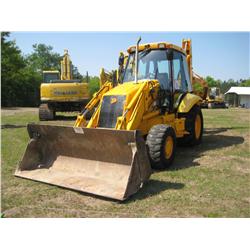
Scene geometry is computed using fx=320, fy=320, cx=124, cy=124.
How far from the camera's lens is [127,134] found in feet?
15.5

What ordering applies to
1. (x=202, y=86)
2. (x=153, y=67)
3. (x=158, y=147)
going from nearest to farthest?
(x=158, y=147)
(x=153, y=67)
(x=202, y=86)

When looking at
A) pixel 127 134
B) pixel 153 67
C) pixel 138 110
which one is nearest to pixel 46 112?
pixel 153 67

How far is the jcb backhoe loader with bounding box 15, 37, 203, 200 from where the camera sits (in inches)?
189

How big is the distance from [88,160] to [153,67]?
9.17ft

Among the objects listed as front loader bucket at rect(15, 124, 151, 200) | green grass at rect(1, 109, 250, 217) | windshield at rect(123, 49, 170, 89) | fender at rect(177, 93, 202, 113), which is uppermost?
windshield at rect(123, 49, 170, 89)

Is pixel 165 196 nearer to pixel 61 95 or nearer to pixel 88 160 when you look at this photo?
pixel 88 160

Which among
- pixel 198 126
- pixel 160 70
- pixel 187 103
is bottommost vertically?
pixel 198 126

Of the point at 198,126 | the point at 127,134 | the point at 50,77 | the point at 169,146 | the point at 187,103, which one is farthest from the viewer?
the point at 50,77

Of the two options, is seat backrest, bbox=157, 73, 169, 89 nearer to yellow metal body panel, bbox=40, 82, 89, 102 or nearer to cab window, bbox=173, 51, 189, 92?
cab window, bbox=173, 51, 189, 92

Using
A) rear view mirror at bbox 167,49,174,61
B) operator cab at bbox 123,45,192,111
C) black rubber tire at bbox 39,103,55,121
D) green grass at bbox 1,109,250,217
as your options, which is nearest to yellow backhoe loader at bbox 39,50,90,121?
black rubber tire at bbox 39,103,55,121

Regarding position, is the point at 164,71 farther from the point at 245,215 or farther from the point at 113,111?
the point at 245,215

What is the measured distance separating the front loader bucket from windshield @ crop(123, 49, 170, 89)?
2.27m

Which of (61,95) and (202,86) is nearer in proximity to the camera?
(202,86)

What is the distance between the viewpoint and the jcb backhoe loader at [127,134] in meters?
4.79
